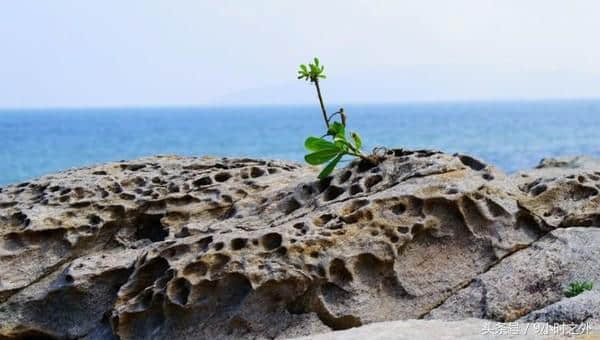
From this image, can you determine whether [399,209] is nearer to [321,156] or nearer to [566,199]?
[321,156]

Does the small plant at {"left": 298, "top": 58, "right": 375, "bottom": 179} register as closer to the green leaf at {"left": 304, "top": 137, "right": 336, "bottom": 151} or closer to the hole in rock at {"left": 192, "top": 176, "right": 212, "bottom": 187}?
the green leaf at {"left": 304, "top": 137, "right": 336, "bottom": 151}

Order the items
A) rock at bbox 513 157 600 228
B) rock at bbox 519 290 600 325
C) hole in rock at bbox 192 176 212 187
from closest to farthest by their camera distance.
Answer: rock at bbox 519 290 600 325
rock at bbox 513 157 600 228
hole in rock at bbox 192 176 212 187

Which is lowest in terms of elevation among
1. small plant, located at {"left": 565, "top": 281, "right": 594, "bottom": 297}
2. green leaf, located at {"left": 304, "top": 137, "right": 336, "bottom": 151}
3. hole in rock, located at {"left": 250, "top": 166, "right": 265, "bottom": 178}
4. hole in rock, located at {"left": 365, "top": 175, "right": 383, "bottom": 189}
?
small plant, located at {"left": 565, "top": 281, "right": 594, "bottom": 297}

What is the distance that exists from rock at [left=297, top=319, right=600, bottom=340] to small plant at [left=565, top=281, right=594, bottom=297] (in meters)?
0.52

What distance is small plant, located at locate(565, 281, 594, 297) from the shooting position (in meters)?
3.92

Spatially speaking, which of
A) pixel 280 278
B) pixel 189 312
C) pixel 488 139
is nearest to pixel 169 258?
pixel 189 312

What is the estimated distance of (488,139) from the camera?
133 feet

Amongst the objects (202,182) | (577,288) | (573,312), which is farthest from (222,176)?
(573,312)

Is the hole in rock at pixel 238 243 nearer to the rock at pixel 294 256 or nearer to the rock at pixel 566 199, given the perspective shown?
the rock at pixel 294 256

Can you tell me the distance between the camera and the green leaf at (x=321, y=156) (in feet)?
15.7

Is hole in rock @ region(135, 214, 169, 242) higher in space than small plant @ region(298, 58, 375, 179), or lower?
lower

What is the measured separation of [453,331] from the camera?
3.33 meters

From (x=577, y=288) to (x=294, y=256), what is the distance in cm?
121

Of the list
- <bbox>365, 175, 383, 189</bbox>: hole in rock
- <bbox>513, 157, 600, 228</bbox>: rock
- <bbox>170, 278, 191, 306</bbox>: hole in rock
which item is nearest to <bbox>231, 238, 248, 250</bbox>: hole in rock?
<bbox>170, 278, 191, 306</bbox>: hole in rock
